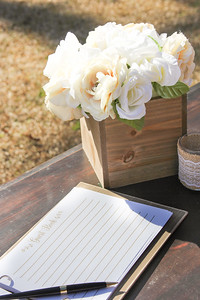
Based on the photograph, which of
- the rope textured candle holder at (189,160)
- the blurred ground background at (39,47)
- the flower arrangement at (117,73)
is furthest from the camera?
the blurred ground background at (39,47)

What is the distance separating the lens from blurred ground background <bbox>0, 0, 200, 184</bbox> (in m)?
2.72

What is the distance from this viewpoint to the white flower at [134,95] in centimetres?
101

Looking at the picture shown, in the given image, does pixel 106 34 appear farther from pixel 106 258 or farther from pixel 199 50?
pixel 199 50

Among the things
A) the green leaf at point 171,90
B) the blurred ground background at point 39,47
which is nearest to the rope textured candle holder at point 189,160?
the green leaf at point 171,90

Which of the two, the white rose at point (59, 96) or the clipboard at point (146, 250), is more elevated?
the white rose at point (59, 96)

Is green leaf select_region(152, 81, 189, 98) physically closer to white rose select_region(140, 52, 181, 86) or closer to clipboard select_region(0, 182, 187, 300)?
white rose select_region(140, 52, 181, 86)

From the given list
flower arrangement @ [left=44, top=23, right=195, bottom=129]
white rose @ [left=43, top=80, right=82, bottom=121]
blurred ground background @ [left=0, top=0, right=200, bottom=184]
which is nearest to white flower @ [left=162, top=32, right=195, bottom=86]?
flower arrangement @ [left=44, top=23, right=195, bottom=129]

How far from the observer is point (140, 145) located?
1.20m

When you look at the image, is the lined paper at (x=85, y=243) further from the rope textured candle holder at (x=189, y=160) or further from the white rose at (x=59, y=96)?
the white rose at (x=59, y=96)

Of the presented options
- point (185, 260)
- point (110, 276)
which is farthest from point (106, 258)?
point (185, 260)

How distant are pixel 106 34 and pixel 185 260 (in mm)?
530

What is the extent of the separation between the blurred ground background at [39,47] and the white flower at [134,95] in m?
1.61

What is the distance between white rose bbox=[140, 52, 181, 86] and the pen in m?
0.44

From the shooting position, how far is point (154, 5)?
14.4ft
